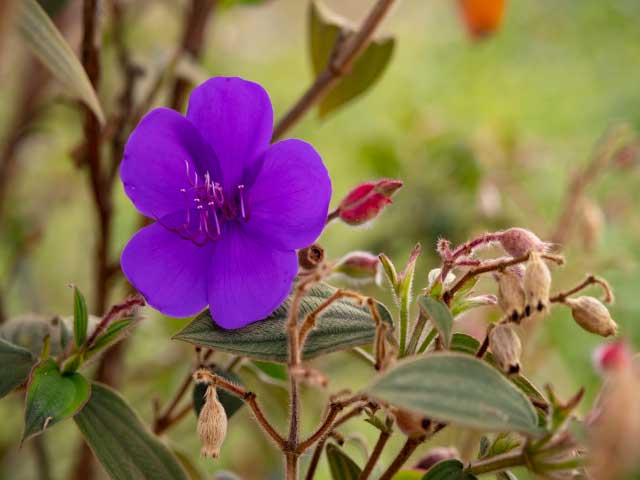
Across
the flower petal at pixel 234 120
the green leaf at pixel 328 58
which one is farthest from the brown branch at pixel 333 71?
the flower petal at pixel 234 120

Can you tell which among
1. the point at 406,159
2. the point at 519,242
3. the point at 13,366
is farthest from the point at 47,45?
the point at 406,159

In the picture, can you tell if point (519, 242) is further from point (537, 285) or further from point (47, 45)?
A: point (47, 45)

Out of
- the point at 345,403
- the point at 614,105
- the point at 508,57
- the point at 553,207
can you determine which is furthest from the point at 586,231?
the point at 508,57

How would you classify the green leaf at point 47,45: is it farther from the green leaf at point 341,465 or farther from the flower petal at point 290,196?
the green leaf at point 341,465

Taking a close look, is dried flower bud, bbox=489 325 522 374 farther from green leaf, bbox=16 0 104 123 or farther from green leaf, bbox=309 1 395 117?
green leaf, bbox=309 1 395 117

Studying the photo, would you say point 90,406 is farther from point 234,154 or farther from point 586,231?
point 586,231

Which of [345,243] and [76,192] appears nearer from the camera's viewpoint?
[76,192]

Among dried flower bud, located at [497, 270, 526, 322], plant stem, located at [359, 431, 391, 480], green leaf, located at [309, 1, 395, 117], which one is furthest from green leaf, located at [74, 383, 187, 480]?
green leaf, located at [309, 1, 395, 117]
